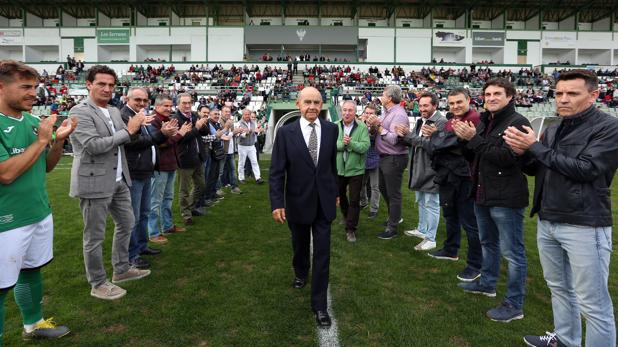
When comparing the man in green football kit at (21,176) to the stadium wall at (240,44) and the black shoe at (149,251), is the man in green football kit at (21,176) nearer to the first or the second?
the black shoe at (149,251)

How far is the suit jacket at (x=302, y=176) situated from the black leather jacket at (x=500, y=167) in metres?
1.30

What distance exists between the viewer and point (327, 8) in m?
42.2

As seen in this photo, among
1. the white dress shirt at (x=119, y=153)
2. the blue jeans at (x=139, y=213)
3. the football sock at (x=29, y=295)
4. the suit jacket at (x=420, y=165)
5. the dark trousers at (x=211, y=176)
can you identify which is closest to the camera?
the football sock at (x=29, y=295)

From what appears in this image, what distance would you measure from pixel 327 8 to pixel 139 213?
42260 mm

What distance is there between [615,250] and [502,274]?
2.33 metres

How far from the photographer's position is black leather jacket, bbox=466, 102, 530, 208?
3.23m

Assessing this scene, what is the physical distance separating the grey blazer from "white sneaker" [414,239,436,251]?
3.95 meters

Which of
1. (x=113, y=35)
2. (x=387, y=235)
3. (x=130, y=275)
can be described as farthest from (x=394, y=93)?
(x=113, y=35)

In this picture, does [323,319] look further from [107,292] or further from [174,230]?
[174,230]

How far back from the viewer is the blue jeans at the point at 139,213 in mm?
4555

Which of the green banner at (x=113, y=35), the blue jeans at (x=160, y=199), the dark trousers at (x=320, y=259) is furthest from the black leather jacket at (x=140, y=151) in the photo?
the green banner at (x=113, y=35)

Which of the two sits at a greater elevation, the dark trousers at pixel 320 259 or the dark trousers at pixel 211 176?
the dark trousers at pixel 211 176

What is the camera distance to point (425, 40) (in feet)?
133

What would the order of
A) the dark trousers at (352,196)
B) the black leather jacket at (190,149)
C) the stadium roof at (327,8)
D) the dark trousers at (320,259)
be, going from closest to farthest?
1. the dark trousers at (320,259)
2. the dark trousers at (352,196)
3. the black leather jacket at (190,149)
4. the stadium roof at (327,8)
